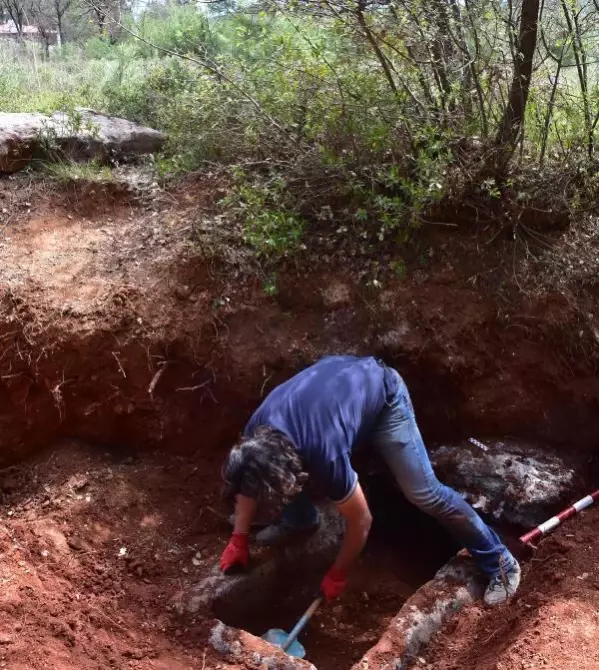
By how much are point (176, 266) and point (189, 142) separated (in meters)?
1.09

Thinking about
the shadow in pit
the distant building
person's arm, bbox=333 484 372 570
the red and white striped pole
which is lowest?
the shadow in pit

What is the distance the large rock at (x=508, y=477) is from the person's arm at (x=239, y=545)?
119cm

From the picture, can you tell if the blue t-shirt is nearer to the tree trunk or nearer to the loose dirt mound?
the loose dirt mound

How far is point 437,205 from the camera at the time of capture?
366 cm

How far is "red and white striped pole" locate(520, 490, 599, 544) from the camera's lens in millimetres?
3160

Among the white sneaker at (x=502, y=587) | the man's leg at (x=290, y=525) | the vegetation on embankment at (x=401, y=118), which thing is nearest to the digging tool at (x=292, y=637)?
the man's leg at (x=290, y=525)

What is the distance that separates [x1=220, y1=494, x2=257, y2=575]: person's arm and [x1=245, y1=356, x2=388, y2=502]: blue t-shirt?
40cm

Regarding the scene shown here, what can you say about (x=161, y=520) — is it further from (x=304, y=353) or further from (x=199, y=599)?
(x=304, y=353)

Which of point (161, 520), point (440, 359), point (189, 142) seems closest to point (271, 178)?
point (189, 142)

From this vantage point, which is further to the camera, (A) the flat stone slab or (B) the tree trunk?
(B) the tree trunk

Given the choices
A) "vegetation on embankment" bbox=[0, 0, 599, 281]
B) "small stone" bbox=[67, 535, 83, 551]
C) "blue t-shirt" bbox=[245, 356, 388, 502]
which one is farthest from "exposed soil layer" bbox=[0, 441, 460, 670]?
"vegetation on embankment" bbox=[0, 0, 599, 281]

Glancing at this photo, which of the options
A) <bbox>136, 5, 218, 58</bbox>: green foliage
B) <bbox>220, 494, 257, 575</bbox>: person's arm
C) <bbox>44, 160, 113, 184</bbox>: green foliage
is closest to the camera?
<bbox>220, 494, 257, 575</bbox>: person's arm

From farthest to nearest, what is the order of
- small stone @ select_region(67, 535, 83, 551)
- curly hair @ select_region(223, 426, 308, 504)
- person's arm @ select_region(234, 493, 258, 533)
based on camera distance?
small stone @ select_region(67, 535, 83, 551) < person's arm @ select_region(234, 493, 258, 533) < curly hair @ select_region(223, 426, 308, 504)

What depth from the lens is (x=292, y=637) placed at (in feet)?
9.25
